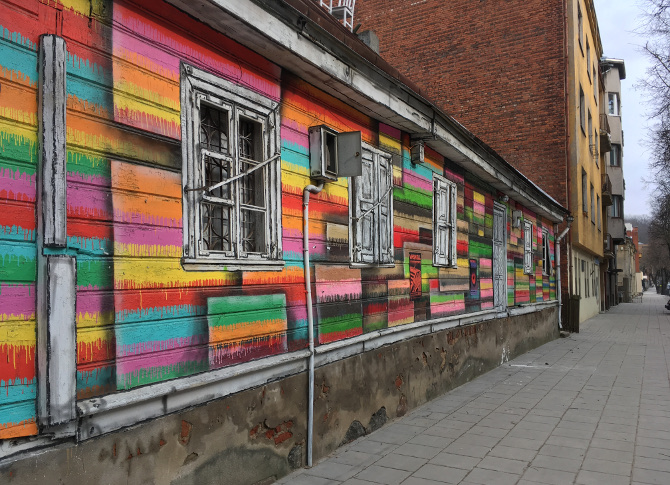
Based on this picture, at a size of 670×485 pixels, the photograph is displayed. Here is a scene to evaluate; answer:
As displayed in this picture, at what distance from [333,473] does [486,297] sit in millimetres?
6209

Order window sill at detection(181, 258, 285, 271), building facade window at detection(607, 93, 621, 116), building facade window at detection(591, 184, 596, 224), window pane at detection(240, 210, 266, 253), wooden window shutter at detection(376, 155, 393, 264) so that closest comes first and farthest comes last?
1. window sill at detection(181, 258, 285, 271)
2. window pane at detection(240, 210, 266, 253)
3. wooden window shutter at detection(376, 155, 393, 264)
4. building facade window at detection(591, 184, 596, 224)
5. building facade window at detection(607, 93, 621, 116)

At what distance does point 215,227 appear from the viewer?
13.0ft

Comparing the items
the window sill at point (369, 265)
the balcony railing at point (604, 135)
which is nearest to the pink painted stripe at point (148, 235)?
the window sill at point (369, 265)

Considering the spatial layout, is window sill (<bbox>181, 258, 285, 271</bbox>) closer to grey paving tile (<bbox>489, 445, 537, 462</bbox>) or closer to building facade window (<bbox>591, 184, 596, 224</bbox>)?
grey paving tile (<bbox>489, 445, 537, 462</bbox>)

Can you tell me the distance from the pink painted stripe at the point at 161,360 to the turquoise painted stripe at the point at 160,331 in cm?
8

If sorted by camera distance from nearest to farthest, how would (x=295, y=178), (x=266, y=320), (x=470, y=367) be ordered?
(x=266, y=320)
(x=295, y=178)
(x=470, y=367)

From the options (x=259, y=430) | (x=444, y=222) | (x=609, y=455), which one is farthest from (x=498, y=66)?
(x=259, y=430)

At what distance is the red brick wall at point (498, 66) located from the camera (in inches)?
662

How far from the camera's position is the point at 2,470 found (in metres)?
2.44

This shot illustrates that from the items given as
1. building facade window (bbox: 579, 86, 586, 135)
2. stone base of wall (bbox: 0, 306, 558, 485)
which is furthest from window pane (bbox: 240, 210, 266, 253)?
building facade window (bbox: 579, 86, 586, 135)

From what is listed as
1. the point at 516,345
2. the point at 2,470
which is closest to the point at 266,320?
the point at 2,470

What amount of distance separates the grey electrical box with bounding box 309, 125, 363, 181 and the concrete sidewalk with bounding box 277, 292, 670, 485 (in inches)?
101

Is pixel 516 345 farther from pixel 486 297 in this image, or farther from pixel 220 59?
pixel 220 59

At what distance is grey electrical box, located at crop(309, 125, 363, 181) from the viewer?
5027 mm
